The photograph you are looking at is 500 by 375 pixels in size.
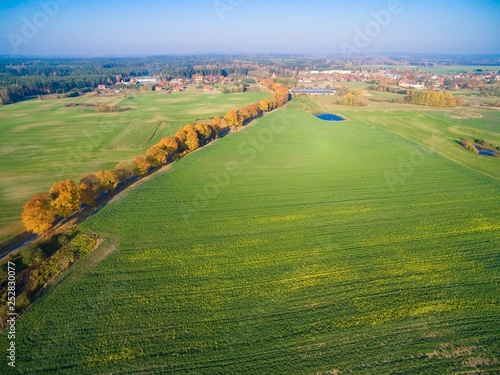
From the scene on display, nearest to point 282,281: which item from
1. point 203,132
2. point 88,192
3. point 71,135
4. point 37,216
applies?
point 37,216

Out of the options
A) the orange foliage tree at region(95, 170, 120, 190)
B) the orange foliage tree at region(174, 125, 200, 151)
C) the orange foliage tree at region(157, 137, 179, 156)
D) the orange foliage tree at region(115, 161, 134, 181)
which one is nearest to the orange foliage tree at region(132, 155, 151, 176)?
the orange foliage tree at region(115, 161, 134, 181)

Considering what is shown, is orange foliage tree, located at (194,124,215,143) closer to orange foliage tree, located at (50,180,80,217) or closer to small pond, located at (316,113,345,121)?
orange foliage tree, located at (50,180,80,217)

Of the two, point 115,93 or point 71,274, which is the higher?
point 115,93

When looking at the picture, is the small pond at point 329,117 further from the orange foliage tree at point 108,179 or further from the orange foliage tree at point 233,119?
the orange foliage tree at point 108,179

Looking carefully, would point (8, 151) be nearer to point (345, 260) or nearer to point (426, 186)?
point (345, 260)

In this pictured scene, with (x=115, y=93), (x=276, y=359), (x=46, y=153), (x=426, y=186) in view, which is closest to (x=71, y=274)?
(x=276, y=359)

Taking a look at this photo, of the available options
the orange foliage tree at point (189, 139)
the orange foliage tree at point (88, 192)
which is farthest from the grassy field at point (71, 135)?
the orange foliage tree at point (189, 139)
